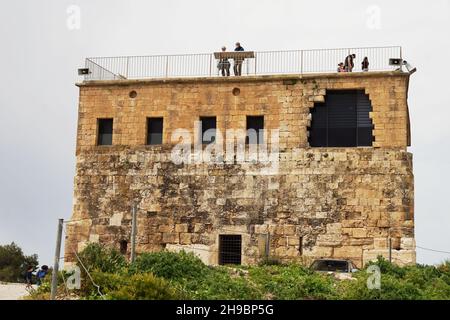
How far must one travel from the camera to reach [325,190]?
28.0 m

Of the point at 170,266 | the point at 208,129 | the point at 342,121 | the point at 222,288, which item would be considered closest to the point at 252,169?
the point at 208,129

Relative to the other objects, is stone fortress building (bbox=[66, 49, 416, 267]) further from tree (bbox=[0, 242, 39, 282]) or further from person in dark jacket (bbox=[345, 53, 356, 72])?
tree (bbox=[0, 242, 39, 282])

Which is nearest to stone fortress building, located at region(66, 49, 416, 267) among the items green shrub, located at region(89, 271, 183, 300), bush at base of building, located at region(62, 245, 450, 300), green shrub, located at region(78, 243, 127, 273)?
A: bush at base of building, located at region(62, 245, 450, 300)

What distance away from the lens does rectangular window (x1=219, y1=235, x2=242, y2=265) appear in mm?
28312

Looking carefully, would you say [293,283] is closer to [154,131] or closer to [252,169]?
[252,169]

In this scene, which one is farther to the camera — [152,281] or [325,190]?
[325,190]

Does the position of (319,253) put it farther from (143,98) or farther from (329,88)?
(143,98)

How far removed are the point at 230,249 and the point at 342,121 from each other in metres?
6.09

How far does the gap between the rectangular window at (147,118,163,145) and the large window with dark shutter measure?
5645 mm
